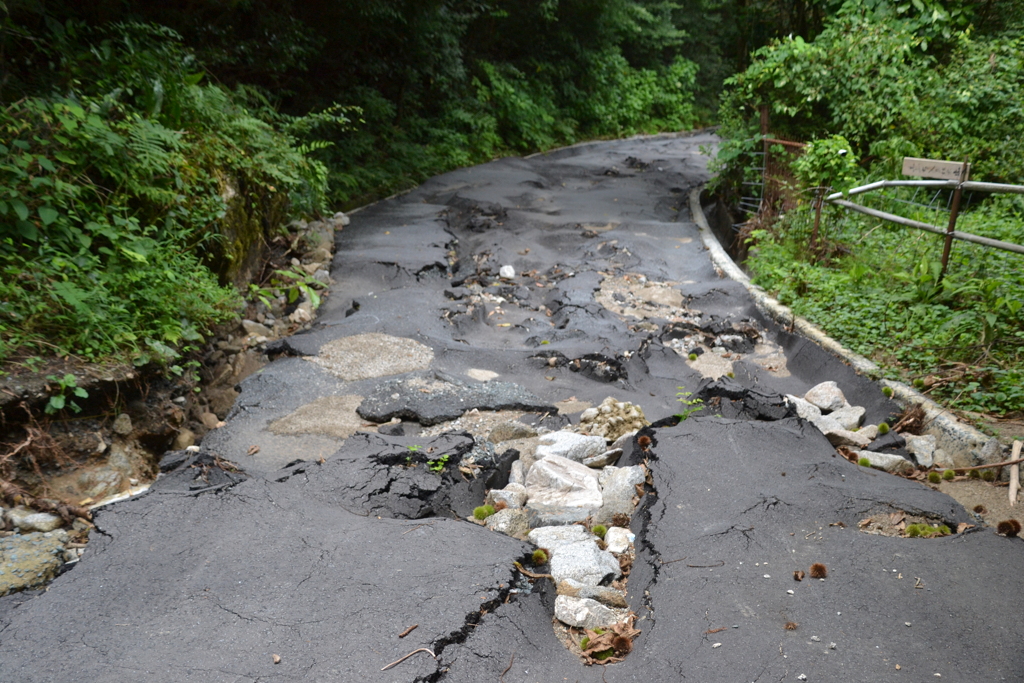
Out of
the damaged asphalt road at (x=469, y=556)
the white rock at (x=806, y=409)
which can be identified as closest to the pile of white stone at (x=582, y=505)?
the damaged asphalt road at (x=469, y=556)

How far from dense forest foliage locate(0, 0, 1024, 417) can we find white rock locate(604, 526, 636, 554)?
3.08 metres

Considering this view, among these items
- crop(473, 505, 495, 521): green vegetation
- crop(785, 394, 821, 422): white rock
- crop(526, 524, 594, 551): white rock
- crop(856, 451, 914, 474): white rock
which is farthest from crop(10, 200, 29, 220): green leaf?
crop(856, 451, 914, 474): white rock

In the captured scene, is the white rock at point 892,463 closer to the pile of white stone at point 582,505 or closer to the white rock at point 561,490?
the pile of white stone at point 582,505

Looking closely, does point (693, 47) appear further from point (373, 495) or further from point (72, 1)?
point (373, 495)

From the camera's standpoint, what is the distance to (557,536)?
3113 mm

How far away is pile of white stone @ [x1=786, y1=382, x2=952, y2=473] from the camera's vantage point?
3.80 meters

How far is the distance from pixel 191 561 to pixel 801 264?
244 inches

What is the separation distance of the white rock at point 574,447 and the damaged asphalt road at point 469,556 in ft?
0.68

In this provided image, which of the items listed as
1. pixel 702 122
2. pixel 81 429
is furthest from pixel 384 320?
pixel 702 122

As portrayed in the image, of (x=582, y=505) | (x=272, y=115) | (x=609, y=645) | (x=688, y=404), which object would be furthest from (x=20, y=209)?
(x=272, y=115)

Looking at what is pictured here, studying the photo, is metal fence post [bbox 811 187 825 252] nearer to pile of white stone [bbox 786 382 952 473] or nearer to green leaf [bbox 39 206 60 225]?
pile of white stone [bbox 786 382 952 473]

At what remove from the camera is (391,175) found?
11.8m

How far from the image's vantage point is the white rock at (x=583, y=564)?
2.83 m

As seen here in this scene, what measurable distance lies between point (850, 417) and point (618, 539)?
87.9 inches
